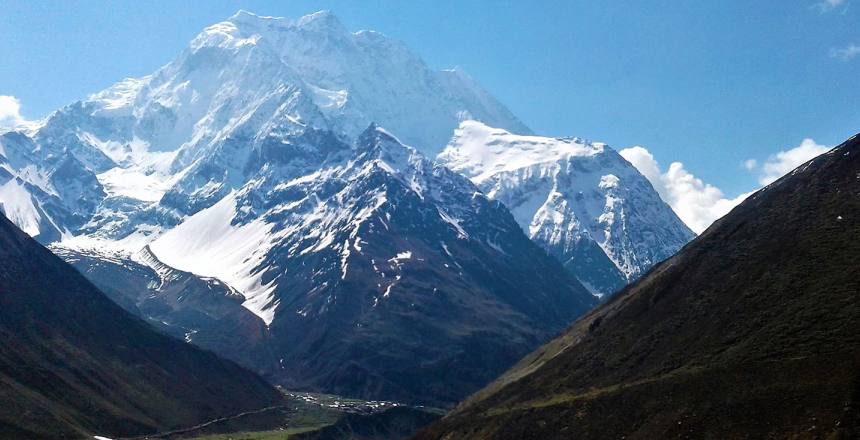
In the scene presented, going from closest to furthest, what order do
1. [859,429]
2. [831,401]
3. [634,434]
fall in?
1. [859,429]
2. [831,401]
3. [634,434]

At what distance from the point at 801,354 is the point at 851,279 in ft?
76.3

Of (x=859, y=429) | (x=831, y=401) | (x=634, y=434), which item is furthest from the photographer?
(x=634, y=434)

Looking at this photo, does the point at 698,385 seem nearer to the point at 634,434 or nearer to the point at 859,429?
the point at 634,434

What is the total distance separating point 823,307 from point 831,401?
3364cm

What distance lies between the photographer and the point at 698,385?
7736 inches

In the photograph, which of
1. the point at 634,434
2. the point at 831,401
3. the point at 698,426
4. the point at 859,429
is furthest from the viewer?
the point at 634,434

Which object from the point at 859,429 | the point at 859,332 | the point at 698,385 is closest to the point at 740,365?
the point at 698,385

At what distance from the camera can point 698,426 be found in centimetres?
18112

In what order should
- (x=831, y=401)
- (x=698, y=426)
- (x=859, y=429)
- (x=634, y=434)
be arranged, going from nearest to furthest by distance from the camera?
(x=859, y=429) → (x=831, y=401) → (x=698, y=426) → (x=634, y=434)

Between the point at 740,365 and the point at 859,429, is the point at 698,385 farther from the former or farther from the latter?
the point at 859,429

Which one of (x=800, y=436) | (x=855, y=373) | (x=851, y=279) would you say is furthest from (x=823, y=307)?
(x=800, y=436)

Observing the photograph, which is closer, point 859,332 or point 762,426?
point 762,426

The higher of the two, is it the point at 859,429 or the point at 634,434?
the point at 634,434

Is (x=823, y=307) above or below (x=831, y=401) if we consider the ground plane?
above
